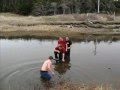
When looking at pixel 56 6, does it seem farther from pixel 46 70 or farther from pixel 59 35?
pixel 46 70

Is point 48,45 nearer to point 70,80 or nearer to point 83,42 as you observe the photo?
point 83,42

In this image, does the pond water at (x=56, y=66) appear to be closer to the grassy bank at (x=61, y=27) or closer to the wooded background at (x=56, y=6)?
the grassy bank at (x=61, y=27)

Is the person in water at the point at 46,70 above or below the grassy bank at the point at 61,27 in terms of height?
below

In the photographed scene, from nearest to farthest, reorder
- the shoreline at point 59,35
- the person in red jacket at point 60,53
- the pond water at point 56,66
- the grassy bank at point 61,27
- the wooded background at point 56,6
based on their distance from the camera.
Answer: the pond water at point 56,66, the person in red jacket at point 60,53, the shoreline at point 59,35, the grassy bank at point 61,27, the wooded background at point 56,6

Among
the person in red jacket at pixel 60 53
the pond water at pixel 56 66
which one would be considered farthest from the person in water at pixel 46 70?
the person in red jacket at pixel 60 53

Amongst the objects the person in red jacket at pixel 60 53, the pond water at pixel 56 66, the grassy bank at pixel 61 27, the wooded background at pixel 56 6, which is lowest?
the pond water at pixel 56 66

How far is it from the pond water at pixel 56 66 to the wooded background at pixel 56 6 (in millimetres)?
23409

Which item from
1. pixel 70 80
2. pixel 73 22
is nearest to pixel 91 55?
pixel 70 80

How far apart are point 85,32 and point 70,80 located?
23.1m

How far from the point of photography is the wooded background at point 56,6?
58.3 m

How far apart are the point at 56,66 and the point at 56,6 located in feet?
115

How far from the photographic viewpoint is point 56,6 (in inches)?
2304

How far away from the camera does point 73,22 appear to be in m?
48.2

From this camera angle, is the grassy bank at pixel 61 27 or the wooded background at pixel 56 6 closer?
the grassy bank at pixel 61 27
